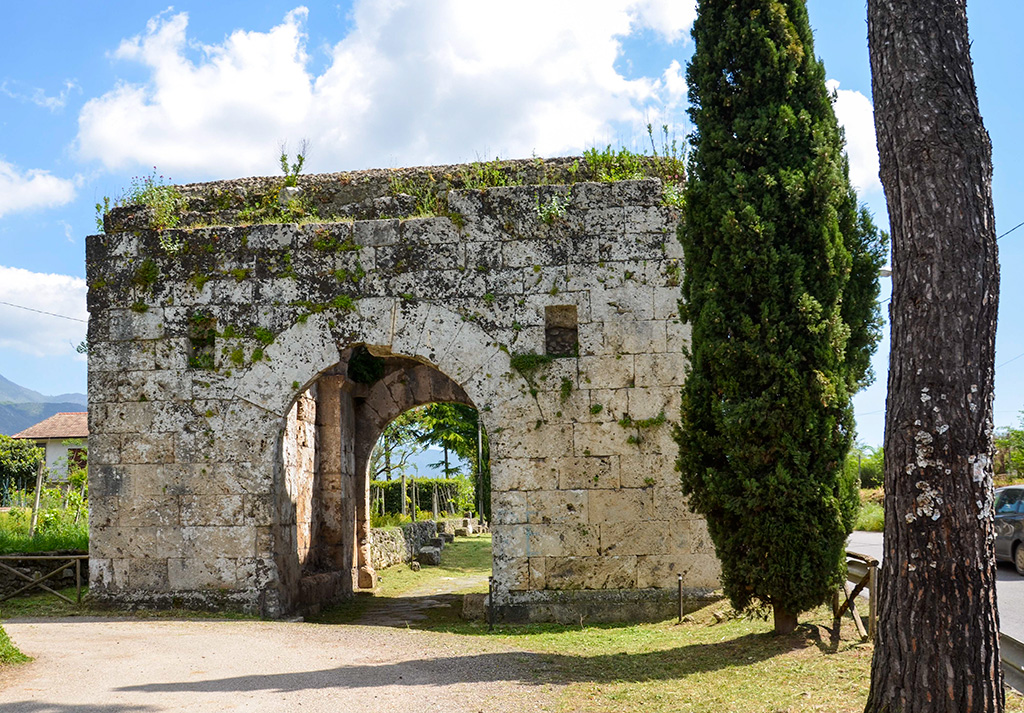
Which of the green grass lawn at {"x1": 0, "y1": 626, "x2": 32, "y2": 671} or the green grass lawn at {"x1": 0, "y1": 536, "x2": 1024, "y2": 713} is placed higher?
the green grass lawn at {"x1": 0, "y1": 626, "x2": 32, "y2": 671}

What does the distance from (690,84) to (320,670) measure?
5584 millimetres

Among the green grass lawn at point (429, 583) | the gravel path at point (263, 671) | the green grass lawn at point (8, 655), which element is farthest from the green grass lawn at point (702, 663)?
the green grass lawn at point (8, 655)

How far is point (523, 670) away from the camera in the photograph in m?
6.21

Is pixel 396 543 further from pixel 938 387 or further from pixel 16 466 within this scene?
pixel 16 466

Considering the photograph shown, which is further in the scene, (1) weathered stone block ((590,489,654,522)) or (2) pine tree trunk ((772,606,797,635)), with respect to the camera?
(1) weathered stone block ((590,489,654,522))

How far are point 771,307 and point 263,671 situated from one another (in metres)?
4.60

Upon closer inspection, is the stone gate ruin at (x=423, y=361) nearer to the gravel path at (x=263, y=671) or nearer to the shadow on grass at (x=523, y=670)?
the gravel path at (x=263, y=671)

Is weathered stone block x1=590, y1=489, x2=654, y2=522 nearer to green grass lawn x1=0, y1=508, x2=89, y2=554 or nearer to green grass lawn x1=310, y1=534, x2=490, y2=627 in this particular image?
green grass lawn x1=310, y1=534, x2=490, y2=627

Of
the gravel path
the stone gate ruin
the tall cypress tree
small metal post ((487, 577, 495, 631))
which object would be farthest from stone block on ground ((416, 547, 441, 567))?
the tall cypress tree

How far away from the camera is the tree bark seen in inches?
162

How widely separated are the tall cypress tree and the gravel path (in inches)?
78.5

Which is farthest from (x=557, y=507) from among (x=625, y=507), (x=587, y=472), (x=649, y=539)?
(x=649, y=539)

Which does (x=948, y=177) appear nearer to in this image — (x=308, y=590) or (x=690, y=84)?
(x=690, y=84)

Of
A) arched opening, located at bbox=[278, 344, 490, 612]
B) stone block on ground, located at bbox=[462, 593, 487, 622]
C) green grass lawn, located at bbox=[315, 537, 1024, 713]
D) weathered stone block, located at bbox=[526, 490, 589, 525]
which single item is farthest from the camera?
arched opening, located at bbox=[278, 344, 490, 612]
